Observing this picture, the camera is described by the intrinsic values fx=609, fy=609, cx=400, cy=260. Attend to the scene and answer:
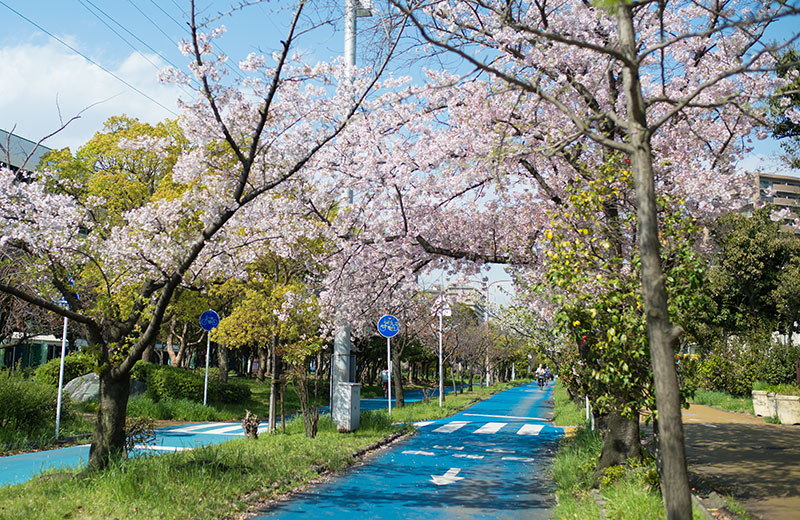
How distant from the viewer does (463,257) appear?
11.2 metres

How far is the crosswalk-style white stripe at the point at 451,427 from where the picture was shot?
18.3 metres

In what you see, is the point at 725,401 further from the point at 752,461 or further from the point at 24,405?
the point at 24,405

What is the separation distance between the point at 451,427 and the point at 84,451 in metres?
10.8

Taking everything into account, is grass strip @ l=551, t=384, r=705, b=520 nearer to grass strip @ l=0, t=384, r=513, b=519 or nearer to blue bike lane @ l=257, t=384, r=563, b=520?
blue bike lane @ l=257, t=384, r=563, b=520

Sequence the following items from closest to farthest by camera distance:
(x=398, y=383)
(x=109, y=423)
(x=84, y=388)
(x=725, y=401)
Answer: (x=109, y=423)
(x=84, y=388)
(x=398, y=383)
(x=725, y=401)

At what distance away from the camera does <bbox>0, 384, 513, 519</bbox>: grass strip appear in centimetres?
643

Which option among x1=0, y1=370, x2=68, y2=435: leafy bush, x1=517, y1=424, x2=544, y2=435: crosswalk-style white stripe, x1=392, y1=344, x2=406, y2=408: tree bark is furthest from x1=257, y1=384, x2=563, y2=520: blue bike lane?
x1=392, y1=344, x2=406, y2=408: tree bark

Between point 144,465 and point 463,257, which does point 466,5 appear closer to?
point 463,257

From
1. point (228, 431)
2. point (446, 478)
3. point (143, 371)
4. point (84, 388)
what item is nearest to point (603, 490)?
point (446, 478)

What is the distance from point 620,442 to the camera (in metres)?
8.52

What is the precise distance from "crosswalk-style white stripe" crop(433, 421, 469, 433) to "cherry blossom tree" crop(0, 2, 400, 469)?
9247mm

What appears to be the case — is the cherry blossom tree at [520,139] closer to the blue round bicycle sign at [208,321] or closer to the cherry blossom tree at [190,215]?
the cherry blossom tree at [190,215]

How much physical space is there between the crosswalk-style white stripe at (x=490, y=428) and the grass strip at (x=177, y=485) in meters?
8.39

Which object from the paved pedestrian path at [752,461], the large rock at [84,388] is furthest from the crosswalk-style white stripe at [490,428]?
the large rock at [84,388]
